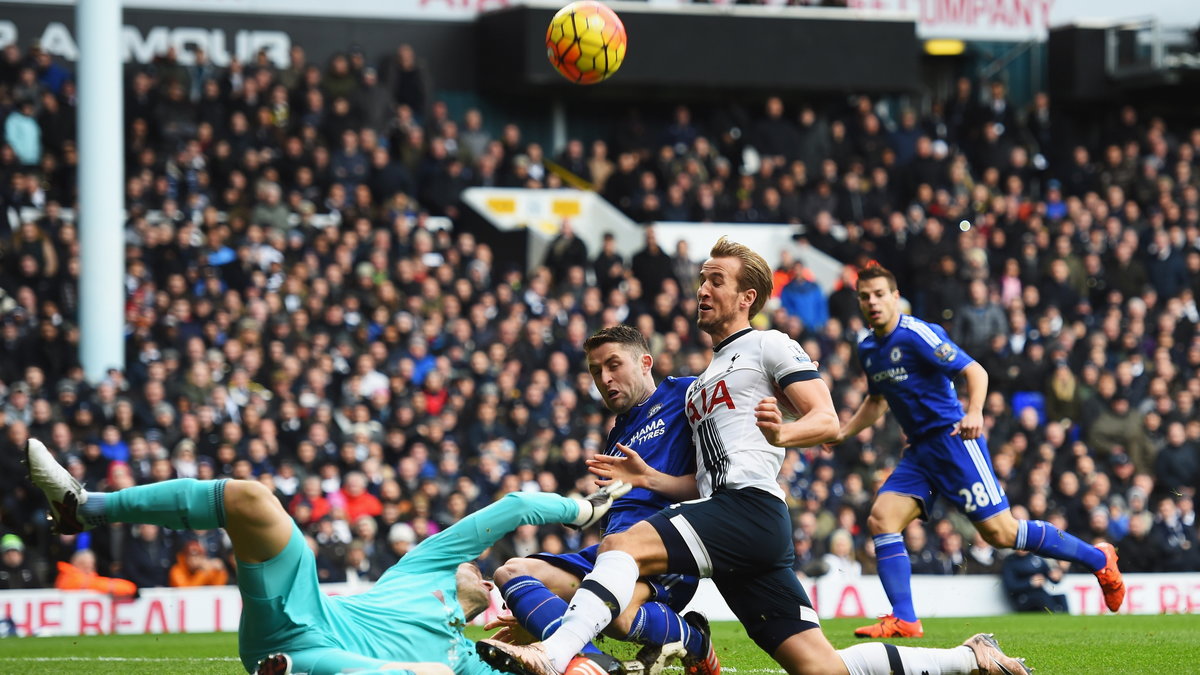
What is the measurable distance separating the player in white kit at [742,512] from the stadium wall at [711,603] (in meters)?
6.35

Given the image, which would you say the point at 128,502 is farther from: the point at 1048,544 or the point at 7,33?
the point at 7,33

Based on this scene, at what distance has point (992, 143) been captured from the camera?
75.5ft

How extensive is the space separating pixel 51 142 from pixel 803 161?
9.91 meters

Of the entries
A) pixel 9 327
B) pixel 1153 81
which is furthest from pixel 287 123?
pixel 1153 81

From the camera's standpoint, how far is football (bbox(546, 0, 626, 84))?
11594 mm

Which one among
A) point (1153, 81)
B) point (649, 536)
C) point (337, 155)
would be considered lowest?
point (649, 536)

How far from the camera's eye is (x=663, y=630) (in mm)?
6902

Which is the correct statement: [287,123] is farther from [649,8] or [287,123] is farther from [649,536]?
[649,536]

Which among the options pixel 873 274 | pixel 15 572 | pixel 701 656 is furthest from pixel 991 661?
pixel 15 572

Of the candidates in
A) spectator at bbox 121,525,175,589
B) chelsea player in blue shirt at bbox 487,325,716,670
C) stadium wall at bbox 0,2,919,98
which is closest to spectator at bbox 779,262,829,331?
stadium wall at bbox 0,2,919,98

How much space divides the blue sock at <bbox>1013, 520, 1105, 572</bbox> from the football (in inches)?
170

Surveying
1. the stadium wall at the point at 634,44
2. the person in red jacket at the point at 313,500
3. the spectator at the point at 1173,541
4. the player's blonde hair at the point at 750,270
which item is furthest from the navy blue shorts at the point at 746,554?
the stadium wall at the point at 634,44

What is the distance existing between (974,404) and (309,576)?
4696 millimetres

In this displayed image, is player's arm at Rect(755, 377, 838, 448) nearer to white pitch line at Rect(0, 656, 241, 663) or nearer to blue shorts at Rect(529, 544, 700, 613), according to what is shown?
blue shorts at Rect(529, 544, 700, 613)
